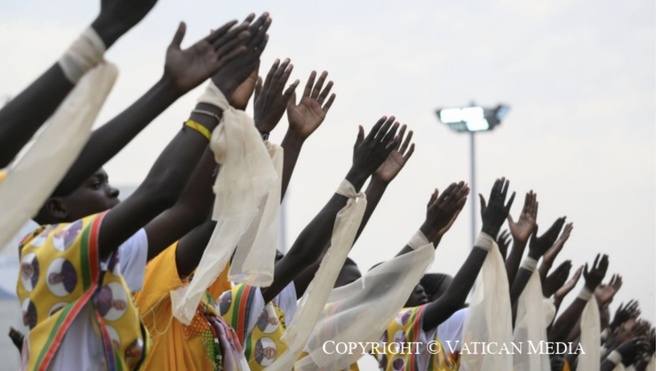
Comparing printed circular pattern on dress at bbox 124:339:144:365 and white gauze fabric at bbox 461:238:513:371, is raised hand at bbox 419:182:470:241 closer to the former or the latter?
white gauze fabric at bbox 461:238:513:371

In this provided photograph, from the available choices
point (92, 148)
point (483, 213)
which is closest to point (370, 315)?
point (483, 213)

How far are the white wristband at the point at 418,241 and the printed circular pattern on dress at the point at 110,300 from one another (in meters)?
3.14

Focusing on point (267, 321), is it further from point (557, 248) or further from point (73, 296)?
point (557, 248)

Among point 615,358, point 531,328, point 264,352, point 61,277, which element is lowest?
point 615,358

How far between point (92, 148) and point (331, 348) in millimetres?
2918

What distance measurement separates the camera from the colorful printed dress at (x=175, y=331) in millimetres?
4922

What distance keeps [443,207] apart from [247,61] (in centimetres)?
315

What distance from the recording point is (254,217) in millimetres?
4480

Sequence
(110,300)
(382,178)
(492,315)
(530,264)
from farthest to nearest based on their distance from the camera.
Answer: (530,264) → (492,315) → (382,178) → (110,300)

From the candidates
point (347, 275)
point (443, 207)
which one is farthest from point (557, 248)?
point (443, 207)

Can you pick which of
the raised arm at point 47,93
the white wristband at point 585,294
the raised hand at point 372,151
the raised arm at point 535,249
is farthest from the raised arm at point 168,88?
the white wristband at point 585,294

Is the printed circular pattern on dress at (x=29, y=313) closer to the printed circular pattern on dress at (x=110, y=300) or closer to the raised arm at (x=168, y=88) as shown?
the printed circular pattern on dress at (x=110, y=300)

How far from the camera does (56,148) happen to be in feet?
11.4

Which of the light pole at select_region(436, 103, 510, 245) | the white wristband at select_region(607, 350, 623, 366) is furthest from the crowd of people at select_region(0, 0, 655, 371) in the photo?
the light pole at select_region(436, 103, 510, 245)
